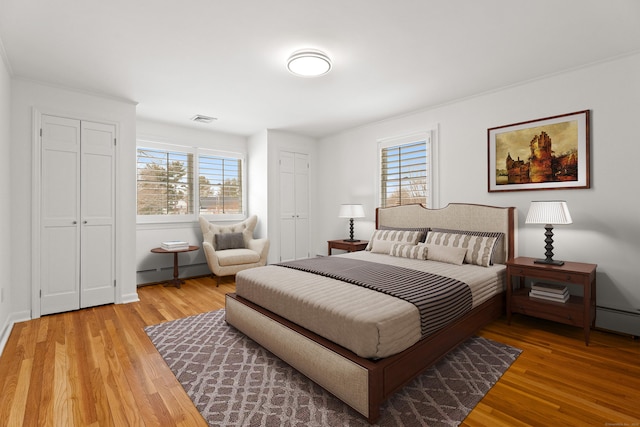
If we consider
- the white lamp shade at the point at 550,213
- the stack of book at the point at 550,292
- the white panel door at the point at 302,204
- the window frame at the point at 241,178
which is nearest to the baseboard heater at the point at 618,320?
the stack of book at the point at 550,292

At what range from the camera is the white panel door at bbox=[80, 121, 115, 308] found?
364 centimetres

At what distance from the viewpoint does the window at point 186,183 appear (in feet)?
16.0

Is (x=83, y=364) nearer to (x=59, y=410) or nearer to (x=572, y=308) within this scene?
(x=59, y=410)

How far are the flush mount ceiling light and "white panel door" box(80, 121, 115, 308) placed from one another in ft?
8.31

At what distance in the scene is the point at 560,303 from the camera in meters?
2.84

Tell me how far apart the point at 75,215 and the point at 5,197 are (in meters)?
0.65

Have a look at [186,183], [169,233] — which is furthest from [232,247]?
[186,183]

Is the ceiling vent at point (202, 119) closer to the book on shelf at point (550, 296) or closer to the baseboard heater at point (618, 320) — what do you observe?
the book on shelf at point (550, 296)

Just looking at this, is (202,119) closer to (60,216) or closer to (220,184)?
(220,184)

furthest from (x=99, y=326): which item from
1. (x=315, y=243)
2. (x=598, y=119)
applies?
(x=598, y=119)

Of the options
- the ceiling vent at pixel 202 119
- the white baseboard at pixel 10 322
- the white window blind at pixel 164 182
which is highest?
the ceiling vent at pixel 202 119

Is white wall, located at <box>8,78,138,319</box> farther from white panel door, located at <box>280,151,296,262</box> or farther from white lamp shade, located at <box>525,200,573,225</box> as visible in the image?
white lamp shade, located at <box>525,200,573,225</box>

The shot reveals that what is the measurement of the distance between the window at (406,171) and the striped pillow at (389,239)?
63 centimetres

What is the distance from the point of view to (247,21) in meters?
2.31
